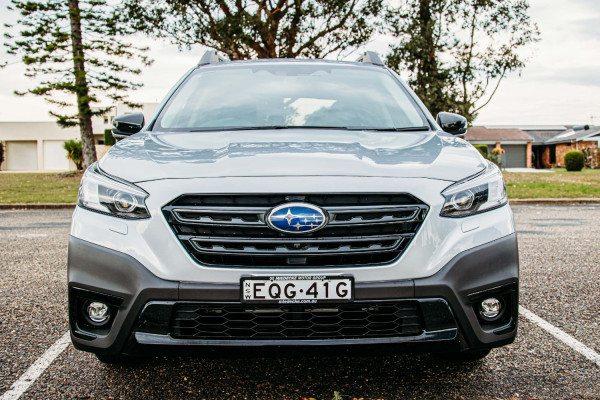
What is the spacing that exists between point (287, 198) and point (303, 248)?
0.65 ft

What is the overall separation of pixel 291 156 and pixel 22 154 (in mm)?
61636

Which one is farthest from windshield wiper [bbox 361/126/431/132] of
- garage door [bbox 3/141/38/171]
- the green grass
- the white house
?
garage door [bbox 3/141/38/171]

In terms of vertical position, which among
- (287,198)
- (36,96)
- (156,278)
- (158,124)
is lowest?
(156,278)

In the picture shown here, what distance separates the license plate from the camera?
213cm

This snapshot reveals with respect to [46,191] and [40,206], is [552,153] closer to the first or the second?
[46,191]

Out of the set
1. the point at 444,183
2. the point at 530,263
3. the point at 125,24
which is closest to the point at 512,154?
the point at 125,24

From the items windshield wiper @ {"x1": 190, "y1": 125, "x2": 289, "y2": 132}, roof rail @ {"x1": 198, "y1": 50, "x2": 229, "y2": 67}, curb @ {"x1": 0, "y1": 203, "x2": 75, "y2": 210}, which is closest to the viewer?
windshield wiper @ {"x1": 190, "y1": 125, "x2": 289, "y2": 132}

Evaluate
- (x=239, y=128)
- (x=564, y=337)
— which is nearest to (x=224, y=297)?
(x=239, y=128)

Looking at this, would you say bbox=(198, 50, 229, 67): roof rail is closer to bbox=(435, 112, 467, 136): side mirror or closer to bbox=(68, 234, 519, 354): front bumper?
bbox=(435, 112, 467, 136): side mirror

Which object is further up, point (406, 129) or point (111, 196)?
point (406, 129)

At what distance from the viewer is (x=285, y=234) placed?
219 cm

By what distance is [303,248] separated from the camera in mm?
2203

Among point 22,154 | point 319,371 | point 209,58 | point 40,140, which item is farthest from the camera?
point 22,154

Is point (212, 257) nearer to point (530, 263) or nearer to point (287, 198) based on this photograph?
point (287, 198)
